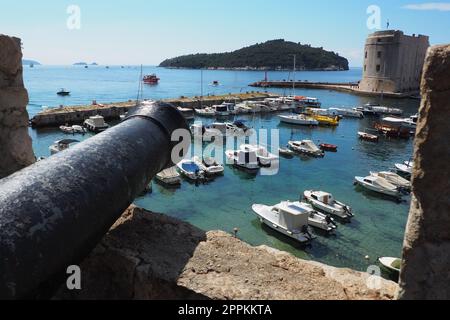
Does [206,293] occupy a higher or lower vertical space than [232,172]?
higher

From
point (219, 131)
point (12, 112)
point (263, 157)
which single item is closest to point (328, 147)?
point (263, 157)

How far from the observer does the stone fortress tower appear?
74438 millimetres

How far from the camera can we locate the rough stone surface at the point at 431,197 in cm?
218

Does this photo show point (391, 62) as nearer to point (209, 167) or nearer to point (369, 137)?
point (369, 137)

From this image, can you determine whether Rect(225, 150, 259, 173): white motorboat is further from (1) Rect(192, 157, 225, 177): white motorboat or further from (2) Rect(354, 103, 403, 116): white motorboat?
(2) Rect(354, 103, 403, 116): white motorboat

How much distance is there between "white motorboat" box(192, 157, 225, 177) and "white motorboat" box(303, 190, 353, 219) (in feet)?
21.9

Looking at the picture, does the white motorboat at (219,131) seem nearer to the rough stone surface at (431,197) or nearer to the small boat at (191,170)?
the small boat at (191,170)

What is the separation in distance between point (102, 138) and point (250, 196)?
2019 centimetres

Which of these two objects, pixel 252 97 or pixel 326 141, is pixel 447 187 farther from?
pixel 252 97

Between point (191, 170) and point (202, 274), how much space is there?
2291cm

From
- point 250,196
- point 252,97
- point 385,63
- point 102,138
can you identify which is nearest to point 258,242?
point 250,196

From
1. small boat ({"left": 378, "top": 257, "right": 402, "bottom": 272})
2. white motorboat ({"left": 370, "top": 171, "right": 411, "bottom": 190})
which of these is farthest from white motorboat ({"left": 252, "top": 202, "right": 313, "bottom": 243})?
white motorboat ({"left": 370, "top": 171, "right": 411, "bottom": 190})
